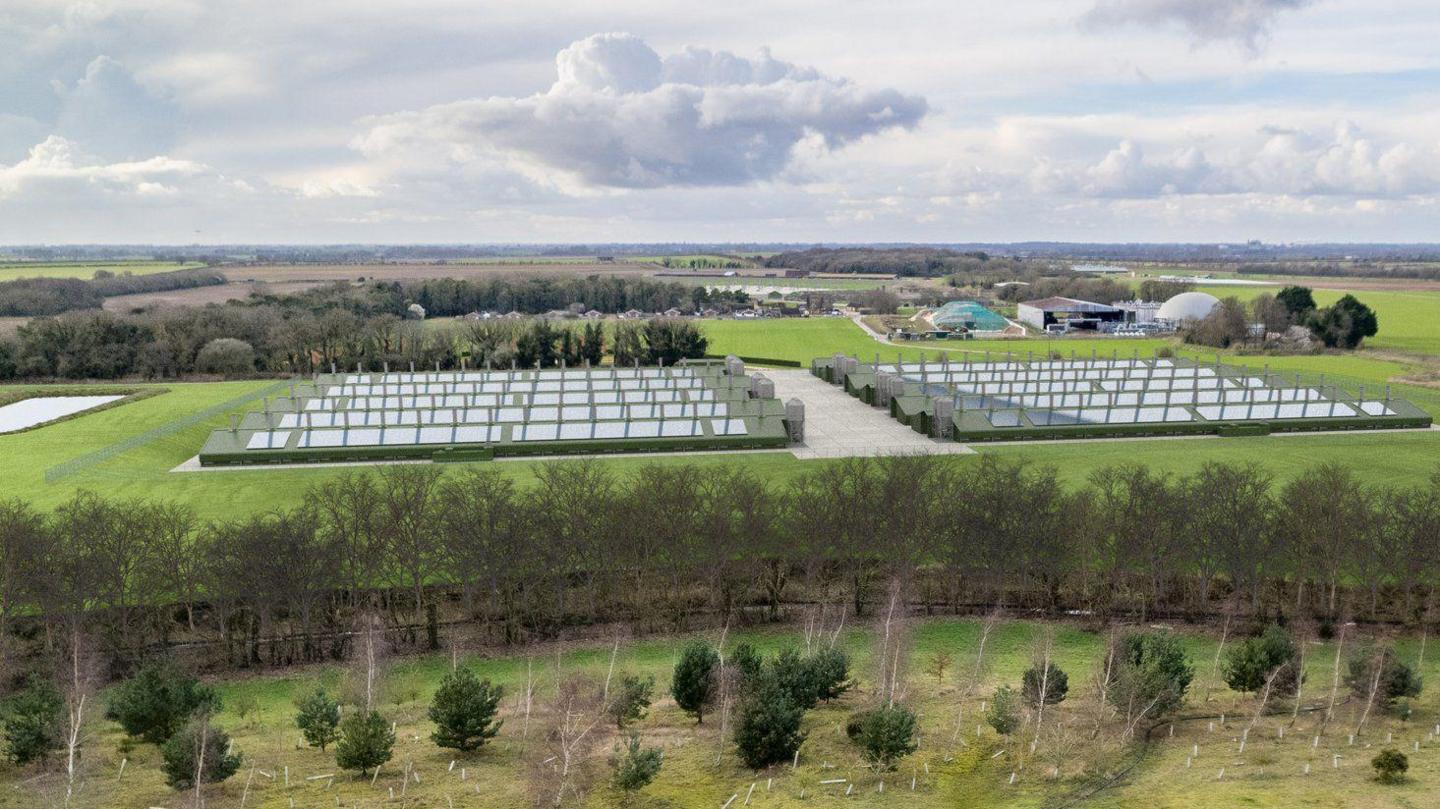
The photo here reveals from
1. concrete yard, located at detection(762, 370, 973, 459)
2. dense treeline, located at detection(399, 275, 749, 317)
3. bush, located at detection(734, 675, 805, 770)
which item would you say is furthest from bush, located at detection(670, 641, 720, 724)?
dense treeline, located at detection(399, 275, 749, 317)

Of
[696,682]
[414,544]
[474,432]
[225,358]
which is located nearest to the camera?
[696,682]

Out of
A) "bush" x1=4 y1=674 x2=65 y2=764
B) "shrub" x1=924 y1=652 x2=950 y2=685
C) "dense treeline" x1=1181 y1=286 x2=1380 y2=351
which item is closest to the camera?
"bush" x1=4 y1=674 x2=65 y2=764

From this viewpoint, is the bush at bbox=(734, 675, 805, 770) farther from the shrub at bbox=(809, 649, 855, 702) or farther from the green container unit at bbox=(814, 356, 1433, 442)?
the green container unit at bbox=(814, 356, 1433, 442)

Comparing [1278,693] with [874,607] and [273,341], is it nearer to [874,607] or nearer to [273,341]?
[874,607]

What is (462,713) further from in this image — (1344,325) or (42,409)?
(1344,325)

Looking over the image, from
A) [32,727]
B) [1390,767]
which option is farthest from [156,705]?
[1390,767]

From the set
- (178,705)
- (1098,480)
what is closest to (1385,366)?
(1098,480)

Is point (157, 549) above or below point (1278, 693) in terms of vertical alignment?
above
